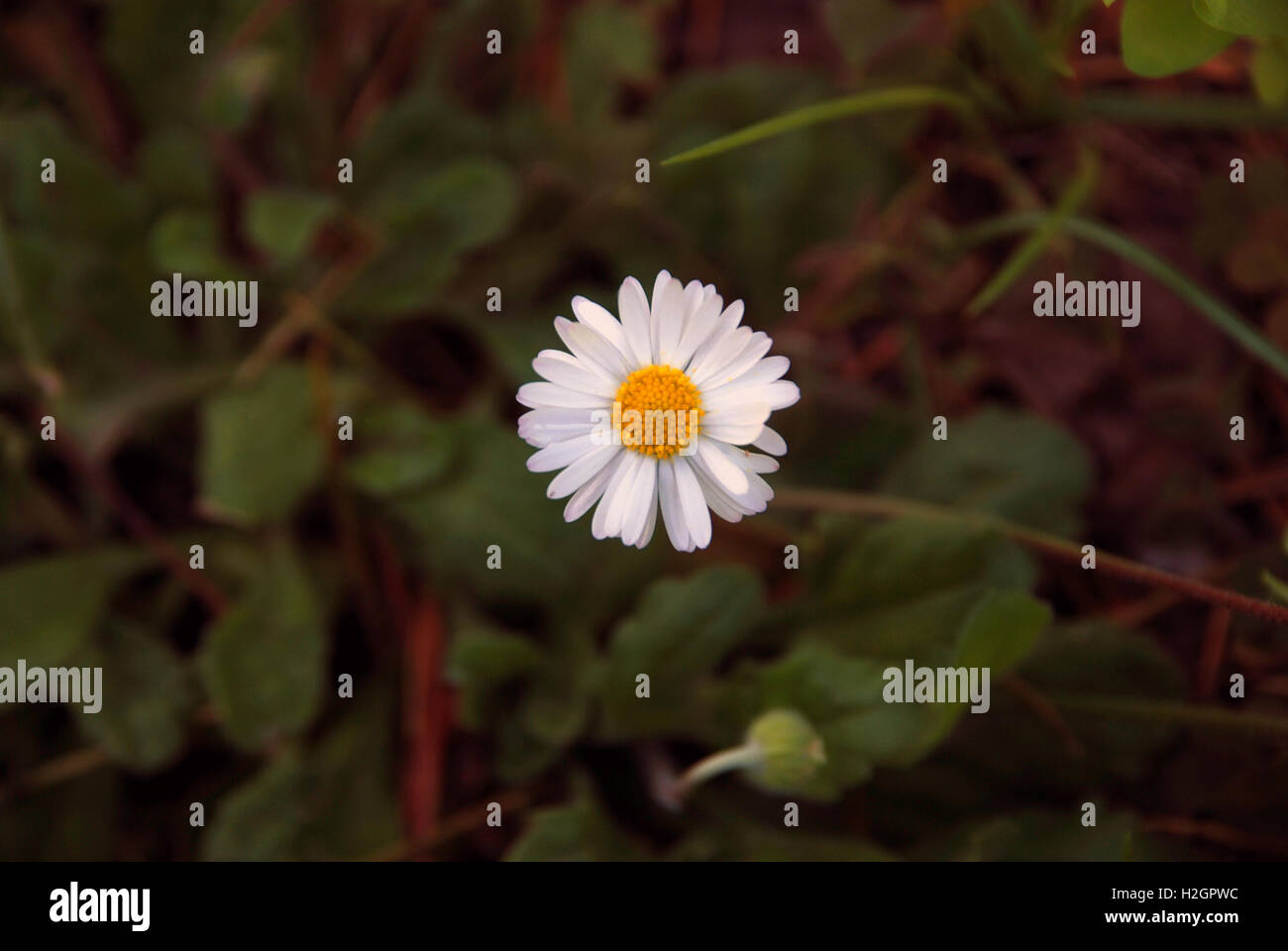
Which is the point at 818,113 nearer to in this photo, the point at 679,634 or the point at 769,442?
the point at 769,442

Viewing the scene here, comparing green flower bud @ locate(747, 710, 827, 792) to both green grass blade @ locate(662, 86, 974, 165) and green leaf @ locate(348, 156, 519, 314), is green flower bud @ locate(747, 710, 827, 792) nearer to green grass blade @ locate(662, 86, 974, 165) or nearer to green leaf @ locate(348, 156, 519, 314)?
green grass blade @ locate(662, 86, 974, 165)

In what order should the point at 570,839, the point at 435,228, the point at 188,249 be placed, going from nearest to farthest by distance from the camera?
the point at 570,839
the point at 188,249
the point at 435,228

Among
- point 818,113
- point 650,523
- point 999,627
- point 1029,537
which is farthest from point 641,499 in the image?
point 818,113

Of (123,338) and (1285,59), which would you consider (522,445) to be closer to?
(123,338)

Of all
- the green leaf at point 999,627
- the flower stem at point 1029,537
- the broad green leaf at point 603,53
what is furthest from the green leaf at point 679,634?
the broad green leaf at point 603,53
